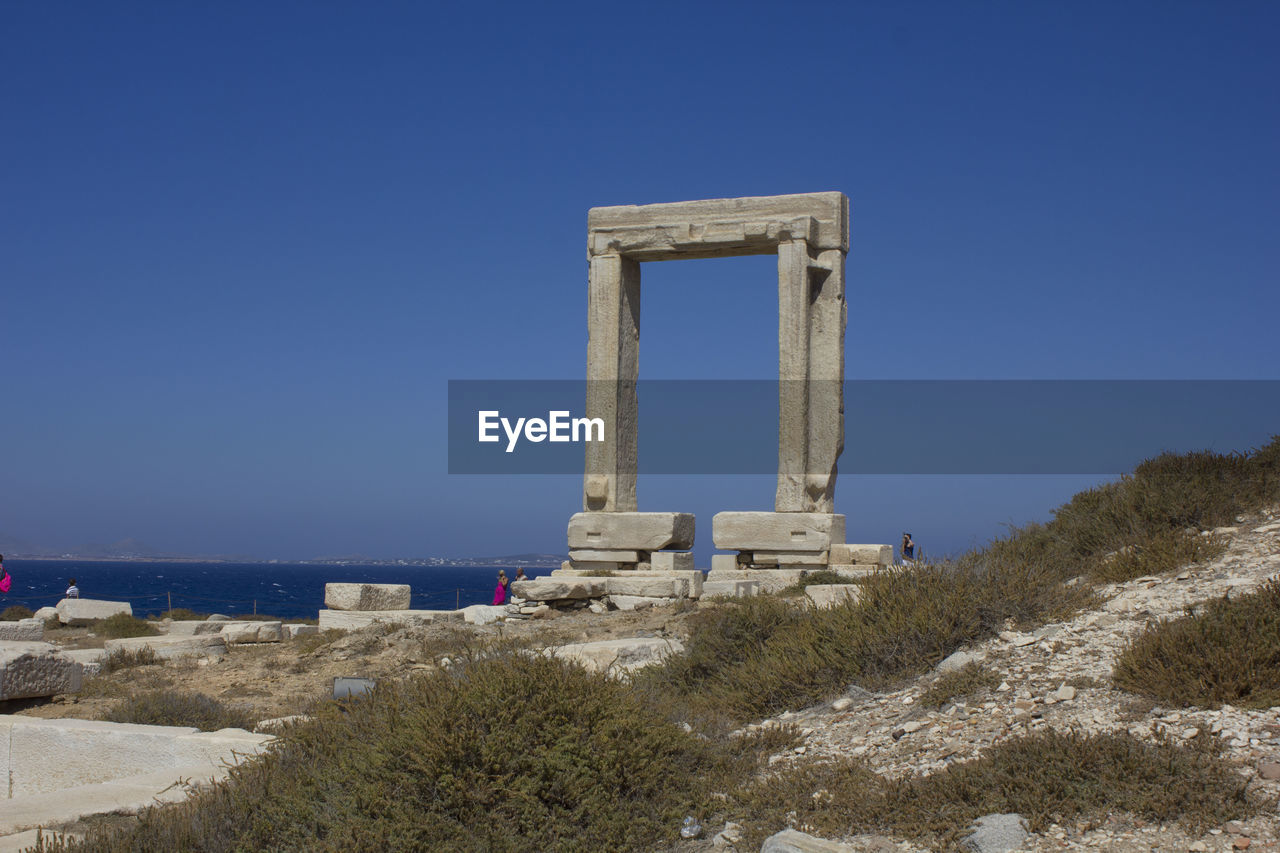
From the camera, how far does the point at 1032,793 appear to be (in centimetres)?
503

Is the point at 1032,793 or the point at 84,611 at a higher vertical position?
the point at 1032,793

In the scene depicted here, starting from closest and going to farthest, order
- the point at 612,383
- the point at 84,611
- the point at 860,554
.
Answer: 1. the point at 860,554
2. the point at 612,383
3. the point at 84,611

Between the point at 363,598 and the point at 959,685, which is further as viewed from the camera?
the point at 363,598

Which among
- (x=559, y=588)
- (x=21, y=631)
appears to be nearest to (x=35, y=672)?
(x=21, y=631)

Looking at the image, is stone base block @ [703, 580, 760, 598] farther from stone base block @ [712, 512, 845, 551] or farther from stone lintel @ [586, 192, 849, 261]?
stone lintel @ [586, 192, 849, 261]

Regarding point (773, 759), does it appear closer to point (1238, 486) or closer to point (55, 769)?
point (55, 769)

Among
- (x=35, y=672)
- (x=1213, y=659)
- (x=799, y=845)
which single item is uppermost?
(x=1213, y=659)

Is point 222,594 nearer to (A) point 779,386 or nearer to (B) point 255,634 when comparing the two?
(B) point 255,634

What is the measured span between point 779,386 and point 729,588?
3.37 metres

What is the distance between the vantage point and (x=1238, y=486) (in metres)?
10.2

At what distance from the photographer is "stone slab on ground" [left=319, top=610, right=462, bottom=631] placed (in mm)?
15766

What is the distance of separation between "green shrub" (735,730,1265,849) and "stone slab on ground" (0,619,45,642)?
13426 mm

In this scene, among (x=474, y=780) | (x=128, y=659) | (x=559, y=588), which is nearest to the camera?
(x=474, y=780)

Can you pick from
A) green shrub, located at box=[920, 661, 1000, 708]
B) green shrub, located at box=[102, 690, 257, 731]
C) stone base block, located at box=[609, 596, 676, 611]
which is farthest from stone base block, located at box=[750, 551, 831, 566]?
green shrub, located at box=[920, 661, 1000, 708]
